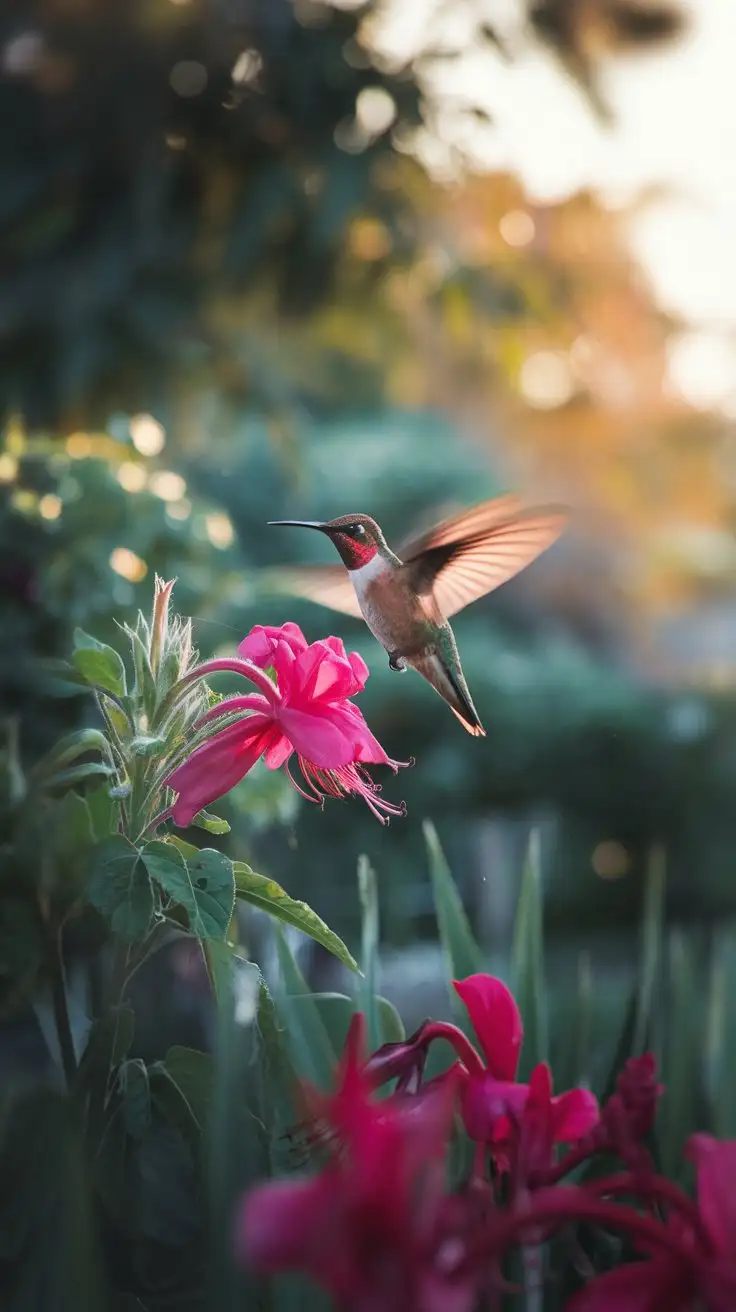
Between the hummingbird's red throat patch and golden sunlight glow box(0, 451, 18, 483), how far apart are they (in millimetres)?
723

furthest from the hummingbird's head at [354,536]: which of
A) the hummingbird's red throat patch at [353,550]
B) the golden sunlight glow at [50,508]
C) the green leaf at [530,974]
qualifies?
the golden sunlight glow at [50,508]

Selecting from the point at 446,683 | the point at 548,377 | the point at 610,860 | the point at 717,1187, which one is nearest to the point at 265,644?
the point at 446,683

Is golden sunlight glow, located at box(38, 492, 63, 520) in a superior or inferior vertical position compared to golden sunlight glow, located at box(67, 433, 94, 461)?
inferior

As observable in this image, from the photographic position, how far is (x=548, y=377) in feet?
10.6

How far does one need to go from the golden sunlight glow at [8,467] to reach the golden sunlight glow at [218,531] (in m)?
0.26

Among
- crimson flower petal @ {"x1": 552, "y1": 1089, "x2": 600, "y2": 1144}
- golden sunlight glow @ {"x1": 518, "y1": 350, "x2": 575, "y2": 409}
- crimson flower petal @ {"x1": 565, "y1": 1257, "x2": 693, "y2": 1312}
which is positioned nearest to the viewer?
crimson flower petal @ {"x1": 565, "y1": 1257, "x2": 693, "y2": 1312}

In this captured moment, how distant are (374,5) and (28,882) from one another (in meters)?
1.95

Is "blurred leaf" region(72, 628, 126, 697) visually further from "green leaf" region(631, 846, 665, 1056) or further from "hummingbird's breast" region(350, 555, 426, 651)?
"green leaf" region(631, 846, 665, 1056)

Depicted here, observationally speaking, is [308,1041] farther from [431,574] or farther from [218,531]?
[218,531]

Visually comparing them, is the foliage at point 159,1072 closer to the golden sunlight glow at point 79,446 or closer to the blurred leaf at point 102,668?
the blurred leaf at point 102,668

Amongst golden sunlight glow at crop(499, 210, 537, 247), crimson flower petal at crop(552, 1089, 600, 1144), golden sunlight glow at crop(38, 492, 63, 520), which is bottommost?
crimson flower petal at crop(552, 1089, 600, 1144)

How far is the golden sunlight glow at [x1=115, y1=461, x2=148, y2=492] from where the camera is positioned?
162cm

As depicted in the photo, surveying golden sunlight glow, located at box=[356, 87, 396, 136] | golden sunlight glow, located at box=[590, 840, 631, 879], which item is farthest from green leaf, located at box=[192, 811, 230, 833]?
golden sunlight glow, located at box=[590, 840, 631, 879]

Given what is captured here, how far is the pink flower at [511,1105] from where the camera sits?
0.55 m
